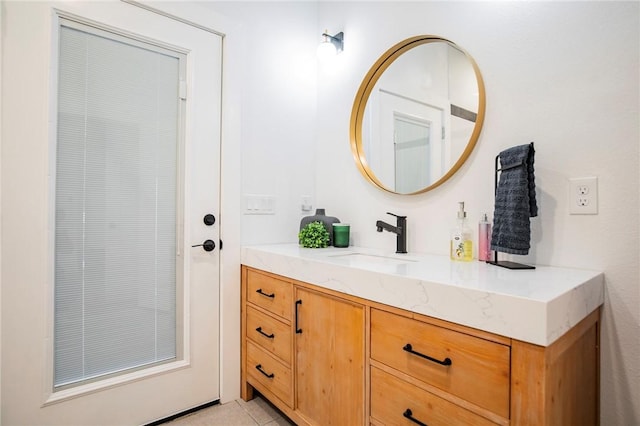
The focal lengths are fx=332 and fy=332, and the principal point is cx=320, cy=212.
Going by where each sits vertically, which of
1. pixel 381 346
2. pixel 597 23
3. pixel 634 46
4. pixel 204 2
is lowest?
pixel 381 346

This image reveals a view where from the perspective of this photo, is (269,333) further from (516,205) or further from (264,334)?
(516,205)

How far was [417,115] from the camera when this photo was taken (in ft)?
5.57

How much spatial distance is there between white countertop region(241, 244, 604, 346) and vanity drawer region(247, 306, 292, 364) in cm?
31

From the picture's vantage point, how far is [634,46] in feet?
3.50

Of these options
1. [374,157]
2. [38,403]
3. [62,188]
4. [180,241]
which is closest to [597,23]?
[374,157]

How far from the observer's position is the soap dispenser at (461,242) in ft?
4.50

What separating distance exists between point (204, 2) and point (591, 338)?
2.29 metres

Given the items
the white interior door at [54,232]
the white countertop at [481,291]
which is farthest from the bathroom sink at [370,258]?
the white interior door at [54,232]

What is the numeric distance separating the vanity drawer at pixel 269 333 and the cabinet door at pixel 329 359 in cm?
8

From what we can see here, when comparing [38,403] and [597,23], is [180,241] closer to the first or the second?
[38,403]

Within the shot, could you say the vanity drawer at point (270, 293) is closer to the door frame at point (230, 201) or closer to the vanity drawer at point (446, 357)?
the door frame at point (230, 201)

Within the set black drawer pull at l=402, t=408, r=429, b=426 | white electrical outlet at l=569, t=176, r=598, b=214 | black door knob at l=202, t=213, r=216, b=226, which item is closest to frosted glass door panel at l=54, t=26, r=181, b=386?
black door knob at l=202, t=213, r=216, b=226

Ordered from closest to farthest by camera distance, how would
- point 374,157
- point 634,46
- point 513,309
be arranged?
point 513,309 < point 634,46 < point 374,157

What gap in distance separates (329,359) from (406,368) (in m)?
0.38
